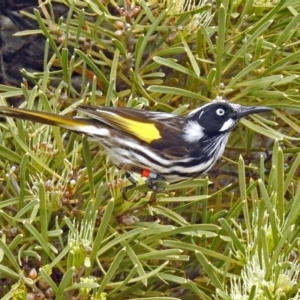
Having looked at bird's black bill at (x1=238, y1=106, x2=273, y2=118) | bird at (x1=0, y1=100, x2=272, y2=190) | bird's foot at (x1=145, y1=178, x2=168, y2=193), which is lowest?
bird's foot at (x1=145, y1=178, x2=168, y2=193)

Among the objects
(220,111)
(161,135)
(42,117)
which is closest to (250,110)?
(220,111)

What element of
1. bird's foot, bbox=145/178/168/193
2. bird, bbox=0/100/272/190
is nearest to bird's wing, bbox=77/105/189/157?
bird, bbox=0/100/272/190

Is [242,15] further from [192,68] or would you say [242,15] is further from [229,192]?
[229,192]

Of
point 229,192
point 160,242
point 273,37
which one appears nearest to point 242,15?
point 273,37

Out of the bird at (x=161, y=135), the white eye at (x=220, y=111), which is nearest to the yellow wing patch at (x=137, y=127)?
the bird at (x=161, y=135)

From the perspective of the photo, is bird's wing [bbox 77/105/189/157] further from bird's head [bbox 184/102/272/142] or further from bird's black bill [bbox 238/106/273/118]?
bird's black bill [bbox 238/106/273/118]

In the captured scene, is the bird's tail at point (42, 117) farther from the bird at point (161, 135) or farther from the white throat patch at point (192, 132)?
the white throat patch at point (192, 132)

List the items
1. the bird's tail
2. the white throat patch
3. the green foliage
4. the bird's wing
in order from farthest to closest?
the white throat patch
the bird's wing
the bird's tail
the green foliage

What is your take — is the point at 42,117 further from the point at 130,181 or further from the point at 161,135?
the point at 161,135
